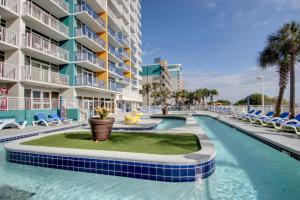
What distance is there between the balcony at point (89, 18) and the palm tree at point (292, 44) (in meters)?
19.1

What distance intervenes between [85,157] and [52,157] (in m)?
1.05

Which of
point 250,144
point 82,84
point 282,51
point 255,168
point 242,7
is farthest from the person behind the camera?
point 82,84

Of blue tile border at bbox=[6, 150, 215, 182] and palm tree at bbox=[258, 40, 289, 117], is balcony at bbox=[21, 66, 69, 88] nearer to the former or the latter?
blue tile border at bbox=[6, 150, 215, 182]

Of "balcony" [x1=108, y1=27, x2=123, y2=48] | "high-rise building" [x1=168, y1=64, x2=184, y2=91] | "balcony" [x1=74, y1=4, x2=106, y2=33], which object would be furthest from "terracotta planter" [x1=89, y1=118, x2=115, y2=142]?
"high-rise building" [x1=168, y1=64, x2=184, y2=91]

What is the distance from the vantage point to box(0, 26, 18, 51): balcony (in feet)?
46.2

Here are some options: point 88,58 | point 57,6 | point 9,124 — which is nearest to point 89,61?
point 88,58

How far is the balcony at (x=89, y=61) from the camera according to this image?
69.5 feet

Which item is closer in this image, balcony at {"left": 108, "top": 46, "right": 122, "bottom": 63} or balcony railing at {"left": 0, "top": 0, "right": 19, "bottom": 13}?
balcony railing at {"left": 0, "top": 0, "right": 19, "bottom": 13}

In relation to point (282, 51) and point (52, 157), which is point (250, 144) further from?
point (282, 51)

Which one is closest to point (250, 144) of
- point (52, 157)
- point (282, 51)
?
point (52, 157)

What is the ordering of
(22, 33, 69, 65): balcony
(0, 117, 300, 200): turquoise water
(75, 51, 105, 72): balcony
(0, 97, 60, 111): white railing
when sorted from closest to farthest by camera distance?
(0, 117, 300, 200): turquoise water → (0, 97, 60, 111): white railing → (22, 33, 69, 65): balcony → (75, 51, 105, 72): balcony

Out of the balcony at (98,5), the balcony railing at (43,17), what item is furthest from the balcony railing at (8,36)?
the balcony at (98,5)

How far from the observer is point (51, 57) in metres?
18.1

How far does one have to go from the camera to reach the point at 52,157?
5395mm
